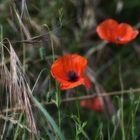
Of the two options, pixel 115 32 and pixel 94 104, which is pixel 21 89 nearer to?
pixel 115 32

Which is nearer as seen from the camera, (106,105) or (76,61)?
(76,61)

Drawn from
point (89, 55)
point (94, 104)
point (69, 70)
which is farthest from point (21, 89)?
point (89, 55)

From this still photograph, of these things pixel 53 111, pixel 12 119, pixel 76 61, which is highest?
pixel 76 61

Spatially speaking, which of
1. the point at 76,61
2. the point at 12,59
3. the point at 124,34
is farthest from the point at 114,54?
the point at 12,59

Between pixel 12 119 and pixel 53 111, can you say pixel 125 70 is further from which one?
pixel 12 119

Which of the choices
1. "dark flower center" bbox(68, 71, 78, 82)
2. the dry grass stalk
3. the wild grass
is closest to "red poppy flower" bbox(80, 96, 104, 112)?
the wild grass

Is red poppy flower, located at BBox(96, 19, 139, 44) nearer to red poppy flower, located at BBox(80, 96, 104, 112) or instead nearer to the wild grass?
the wild grass

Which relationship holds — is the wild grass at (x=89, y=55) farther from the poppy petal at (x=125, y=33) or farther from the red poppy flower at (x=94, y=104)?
the poppy petal at (x=125, y=33)
